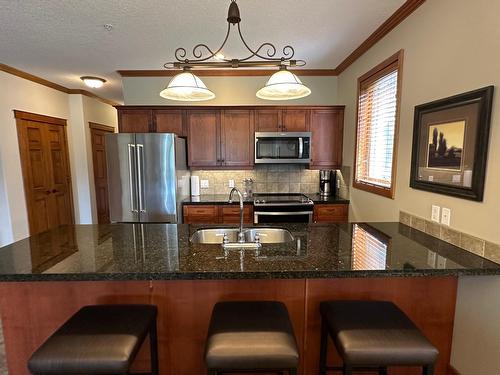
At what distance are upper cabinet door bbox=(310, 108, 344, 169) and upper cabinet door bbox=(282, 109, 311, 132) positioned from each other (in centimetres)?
8

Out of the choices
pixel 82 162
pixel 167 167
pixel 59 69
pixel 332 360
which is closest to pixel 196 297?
pixel 332 360

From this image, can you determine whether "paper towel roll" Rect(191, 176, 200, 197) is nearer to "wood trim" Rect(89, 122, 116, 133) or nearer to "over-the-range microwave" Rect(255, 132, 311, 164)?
"over-the-range microwave" Rect(255, 132, 311, 164)

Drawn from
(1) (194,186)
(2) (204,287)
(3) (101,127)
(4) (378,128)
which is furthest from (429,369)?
(3) (101,127)

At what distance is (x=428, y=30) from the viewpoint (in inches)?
73.7

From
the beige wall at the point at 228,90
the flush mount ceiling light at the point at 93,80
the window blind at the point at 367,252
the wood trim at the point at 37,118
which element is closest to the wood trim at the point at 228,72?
the beige wall at the point at 228,90

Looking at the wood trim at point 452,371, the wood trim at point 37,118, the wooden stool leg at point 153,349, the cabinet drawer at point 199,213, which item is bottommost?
the wood trim at point 452,371

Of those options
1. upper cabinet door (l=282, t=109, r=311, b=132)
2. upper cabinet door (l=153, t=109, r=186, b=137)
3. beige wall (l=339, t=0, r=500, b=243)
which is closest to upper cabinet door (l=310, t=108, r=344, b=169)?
upper cabinet door (l=282, t=109, r=311, b=132)

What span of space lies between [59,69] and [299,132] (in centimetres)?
327

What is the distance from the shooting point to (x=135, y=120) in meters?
3.60

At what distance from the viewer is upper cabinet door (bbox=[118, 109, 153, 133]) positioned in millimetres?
3580

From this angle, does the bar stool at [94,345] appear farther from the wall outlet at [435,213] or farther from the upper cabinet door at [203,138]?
the upper cabinet door at [203,138]

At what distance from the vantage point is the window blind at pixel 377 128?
240 cm

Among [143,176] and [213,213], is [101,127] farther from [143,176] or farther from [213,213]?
[213,213]

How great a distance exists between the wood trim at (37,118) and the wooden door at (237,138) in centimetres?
275
